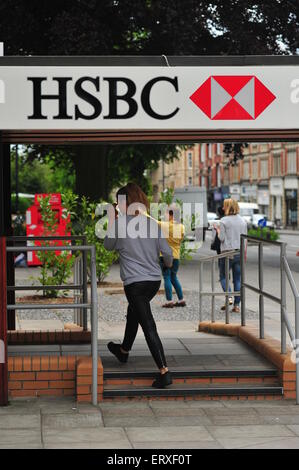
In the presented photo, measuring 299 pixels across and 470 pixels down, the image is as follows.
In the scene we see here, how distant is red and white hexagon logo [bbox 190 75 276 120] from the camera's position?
294 inches

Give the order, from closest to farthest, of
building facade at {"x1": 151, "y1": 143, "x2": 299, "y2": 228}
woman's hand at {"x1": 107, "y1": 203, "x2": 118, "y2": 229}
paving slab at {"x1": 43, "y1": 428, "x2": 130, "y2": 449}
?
paving slab at {"x1": 43, "y1": 428, "x2": 130, "y2": 449} < woman's hand at {"x1": 107, "y1": 203, "x2": 118, "y2": 229} < building facade at {"x1": 151, "y1": 143, "x2": 299, "y2": 228}

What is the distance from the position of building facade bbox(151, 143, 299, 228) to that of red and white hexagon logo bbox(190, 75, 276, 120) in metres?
62.9

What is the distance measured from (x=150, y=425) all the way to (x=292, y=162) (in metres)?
69.4

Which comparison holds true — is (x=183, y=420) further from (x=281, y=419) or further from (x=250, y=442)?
(x=250, y=442)

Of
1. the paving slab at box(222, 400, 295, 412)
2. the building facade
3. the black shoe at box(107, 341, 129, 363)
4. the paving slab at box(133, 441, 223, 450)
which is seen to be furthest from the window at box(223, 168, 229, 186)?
the paving slab at box(133, 441, 223, 450)

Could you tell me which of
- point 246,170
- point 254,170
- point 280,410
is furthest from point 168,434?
point 246,170

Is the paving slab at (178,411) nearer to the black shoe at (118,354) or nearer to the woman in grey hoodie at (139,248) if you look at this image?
the woman in grey hoodie at (139,248)

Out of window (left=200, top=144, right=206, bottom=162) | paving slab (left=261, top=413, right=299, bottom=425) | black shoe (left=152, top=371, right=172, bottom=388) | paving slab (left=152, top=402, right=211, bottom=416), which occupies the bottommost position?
paving slab (left=261, top=413, right=299, bottom=425)

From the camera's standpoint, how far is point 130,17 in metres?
26.3

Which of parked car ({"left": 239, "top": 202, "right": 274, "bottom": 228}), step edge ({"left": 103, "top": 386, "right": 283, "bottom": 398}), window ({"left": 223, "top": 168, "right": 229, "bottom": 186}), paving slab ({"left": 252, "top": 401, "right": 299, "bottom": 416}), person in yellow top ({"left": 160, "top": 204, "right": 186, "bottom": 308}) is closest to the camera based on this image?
paving slab ({"left": 252, "top": 401, "right": 299, "bottom": 416})

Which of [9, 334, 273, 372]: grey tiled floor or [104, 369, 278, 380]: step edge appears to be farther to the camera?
[9, 334, 273, 372]: grey tiled floor

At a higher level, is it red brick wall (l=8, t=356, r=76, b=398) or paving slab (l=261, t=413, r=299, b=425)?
red brick wall (l=8, t=356, r=76, b=398)

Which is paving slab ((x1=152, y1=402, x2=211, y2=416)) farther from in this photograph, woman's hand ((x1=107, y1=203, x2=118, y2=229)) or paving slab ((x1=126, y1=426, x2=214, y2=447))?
woman's hand ((x1=107, y1=203, x2=118, y2=229))

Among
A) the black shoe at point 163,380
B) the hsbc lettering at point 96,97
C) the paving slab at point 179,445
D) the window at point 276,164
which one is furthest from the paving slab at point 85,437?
the window at point 276,164
